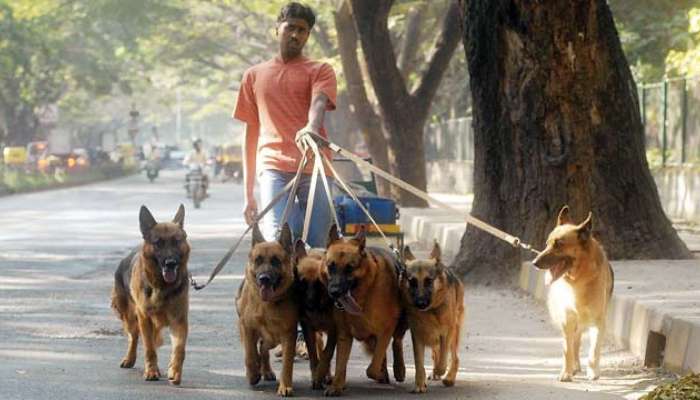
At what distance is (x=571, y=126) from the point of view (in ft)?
44.8

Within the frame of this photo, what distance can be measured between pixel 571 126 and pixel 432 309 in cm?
593

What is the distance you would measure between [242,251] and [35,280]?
17.9 feet

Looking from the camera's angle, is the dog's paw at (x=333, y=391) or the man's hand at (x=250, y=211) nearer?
the dog's paw at (x=333, y=391)

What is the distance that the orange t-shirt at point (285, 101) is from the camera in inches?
377

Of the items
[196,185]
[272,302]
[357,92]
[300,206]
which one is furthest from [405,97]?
[272,302]

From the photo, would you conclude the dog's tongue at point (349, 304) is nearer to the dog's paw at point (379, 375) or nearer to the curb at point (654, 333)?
the dog's paw at point (379, 375)

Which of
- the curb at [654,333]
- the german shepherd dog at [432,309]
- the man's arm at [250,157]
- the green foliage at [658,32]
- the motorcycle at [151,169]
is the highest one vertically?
the green foliage at [658,32]

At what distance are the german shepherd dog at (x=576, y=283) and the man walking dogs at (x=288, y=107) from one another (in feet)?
5.54

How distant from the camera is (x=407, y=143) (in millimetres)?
27234

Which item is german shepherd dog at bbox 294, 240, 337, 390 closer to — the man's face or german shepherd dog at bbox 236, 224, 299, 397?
german shepherd dog at bbox 236, 224, 299, 397

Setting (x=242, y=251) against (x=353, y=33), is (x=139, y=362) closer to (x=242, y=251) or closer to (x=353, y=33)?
(x=242, y=251)

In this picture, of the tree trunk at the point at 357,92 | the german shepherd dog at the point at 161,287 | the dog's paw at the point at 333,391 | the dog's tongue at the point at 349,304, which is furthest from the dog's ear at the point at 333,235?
the tree trunk at the point at 357,92

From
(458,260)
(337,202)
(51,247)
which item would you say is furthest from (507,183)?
(51,247)

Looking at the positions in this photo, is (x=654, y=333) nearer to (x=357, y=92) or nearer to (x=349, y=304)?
(x=349, y=304)
